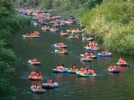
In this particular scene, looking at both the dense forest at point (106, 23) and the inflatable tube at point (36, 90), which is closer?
the inflatable tube at point (36, 90)

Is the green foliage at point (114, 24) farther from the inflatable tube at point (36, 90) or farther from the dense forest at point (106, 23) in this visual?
the inflatable tube at point (36, 90)

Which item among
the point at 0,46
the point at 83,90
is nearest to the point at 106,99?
the point at 83,90

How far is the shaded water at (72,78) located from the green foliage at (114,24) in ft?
6.98

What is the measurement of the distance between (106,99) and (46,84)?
6.22 meters

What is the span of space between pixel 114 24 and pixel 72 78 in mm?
25617

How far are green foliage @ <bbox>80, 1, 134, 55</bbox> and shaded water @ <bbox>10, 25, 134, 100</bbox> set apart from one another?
2127mm

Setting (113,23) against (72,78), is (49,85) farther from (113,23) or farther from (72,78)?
(113,23)

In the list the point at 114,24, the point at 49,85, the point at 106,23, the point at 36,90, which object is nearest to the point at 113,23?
the point at 114,24

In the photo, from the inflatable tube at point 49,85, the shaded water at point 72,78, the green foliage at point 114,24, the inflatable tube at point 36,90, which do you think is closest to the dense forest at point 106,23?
the green foliage at point 114,24

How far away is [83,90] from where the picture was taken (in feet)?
119

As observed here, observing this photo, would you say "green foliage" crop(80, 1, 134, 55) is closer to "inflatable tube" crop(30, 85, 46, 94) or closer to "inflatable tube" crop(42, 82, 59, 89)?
"inflatable tube" crop(42, 82, 59, 89)

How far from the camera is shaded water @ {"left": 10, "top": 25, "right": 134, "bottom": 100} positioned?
34.6 m

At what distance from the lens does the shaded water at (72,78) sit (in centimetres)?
3459

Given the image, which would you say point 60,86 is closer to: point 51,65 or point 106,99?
point 106,99
